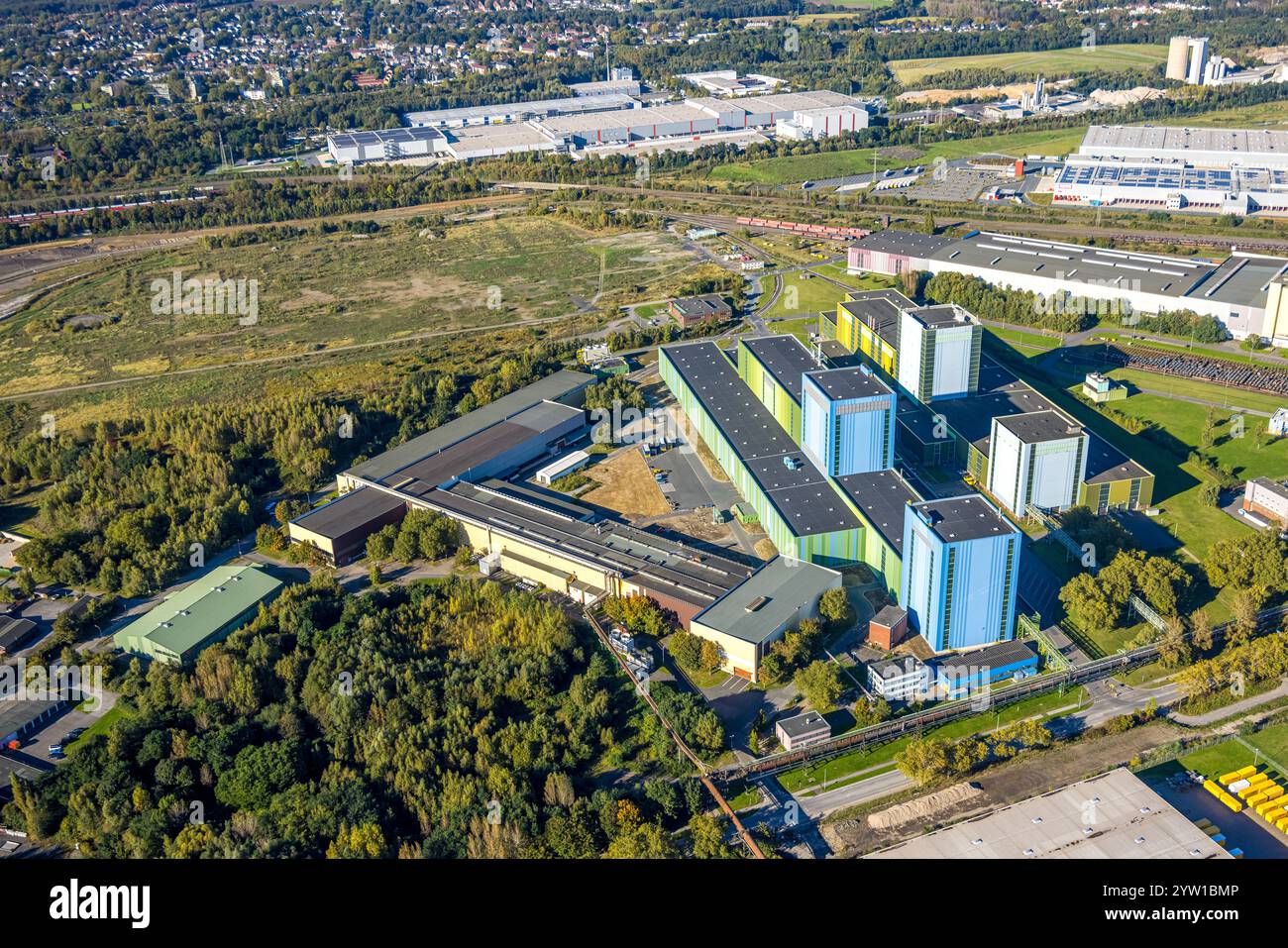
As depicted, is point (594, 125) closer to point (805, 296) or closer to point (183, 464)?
point (805, 296)

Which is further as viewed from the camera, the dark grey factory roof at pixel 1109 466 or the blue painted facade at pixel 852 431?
the dark grey factory roof at pixel 1109 466

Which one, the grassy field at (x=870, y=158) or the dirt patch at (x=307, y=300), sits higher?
the grassy field at (x=870, y=158)

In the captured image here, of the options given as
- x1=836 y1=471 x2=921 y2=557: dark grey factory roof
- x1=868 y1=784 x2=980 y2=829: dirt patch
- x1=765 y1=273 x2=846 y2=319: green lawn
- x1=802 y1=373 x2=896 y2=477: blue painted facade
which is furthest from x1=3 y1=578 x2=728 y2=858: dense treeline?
x1=765 y1=273 x2=846 y2=319: green lawn

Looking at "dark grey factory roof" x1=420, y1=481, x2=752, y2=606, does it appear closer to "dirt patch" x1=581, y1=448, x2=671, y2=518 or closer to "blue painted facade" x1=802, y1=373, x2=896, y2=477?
"dirt patch" x1=581, y1=448, x2=671, y2=518

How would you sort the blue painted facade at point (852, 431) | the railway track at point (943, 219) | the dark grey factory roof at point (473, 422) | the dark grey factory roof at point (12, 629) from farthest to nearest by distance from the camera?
the railway track at point (943, 219) < the dark grey factory roof at point (473, 422) < the blue painted facade at point (852, 431) < the dark grey factory roof at point (12, 629)

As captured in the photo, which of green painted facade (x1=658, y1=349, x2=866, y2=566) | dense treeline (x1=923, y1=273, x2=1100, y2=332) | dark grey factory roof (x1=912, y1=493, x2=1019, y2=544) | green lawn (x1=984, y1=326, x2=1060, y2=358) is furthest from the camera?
dense treeline (x1=923, y1=273, x2=1100, y2=332)

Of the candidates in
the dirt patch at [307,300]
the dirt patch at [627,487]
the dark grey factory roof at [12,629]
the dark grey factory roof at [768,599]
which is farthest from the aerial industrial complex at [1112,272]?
the dark grey factory roof at [12,629]

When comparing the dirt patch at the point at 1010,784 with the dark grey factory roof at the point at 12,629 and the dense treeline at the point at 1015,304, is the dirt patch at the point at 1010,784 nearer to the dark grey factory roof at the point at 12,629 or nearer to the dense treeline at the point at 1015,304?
the dark grey factory roof at the point at 12,629
